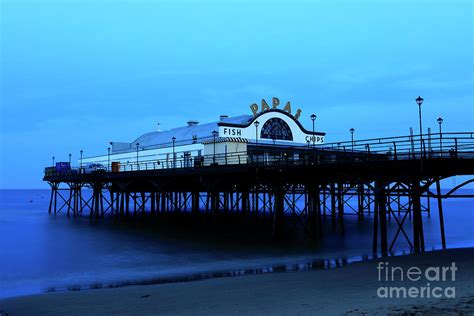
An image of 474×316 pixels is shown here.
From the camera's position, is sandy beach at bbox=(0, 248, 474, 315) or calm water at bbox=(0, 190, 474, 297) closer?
sandy beach at bbox=(0, 248, 474, 315)

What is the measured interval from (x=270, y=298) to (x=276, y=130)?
120 feet

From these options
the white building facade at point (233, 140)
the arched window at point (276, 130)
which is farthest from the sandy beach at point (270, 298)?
the arched window at point (276, 130)

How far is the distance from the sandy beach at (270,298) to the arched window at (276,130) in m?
30.8

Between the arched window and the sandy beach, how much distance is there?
3075 centimetres

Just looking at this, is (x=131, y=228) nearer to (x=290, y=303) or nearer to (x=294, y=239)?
(x=294, y=239)

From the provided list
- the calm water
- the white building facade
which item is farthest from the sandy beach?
the white building facade

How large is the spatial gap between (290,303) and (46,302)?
23.2 ft

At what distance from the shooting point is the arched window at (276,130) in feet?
154

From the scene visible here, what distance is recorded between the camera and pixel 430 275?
14.0m

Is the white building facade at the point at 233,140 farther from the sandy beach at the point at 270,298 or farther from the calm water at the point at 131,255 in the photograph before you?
the sandy beach at the point at 270,298

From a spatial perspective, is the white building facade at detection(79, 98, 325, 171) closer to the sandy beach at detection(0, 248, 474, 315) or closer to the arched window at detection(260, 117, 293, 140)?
the arched window at detection(260, 117, 293, 140)

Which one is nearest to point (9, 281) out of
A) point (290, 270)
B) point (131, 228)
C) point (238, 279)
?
point (238, 279)

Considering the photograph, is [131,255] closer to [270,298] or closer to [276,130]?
[270,298]

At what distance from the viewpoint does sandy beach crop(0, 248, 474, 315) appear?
395 inches
